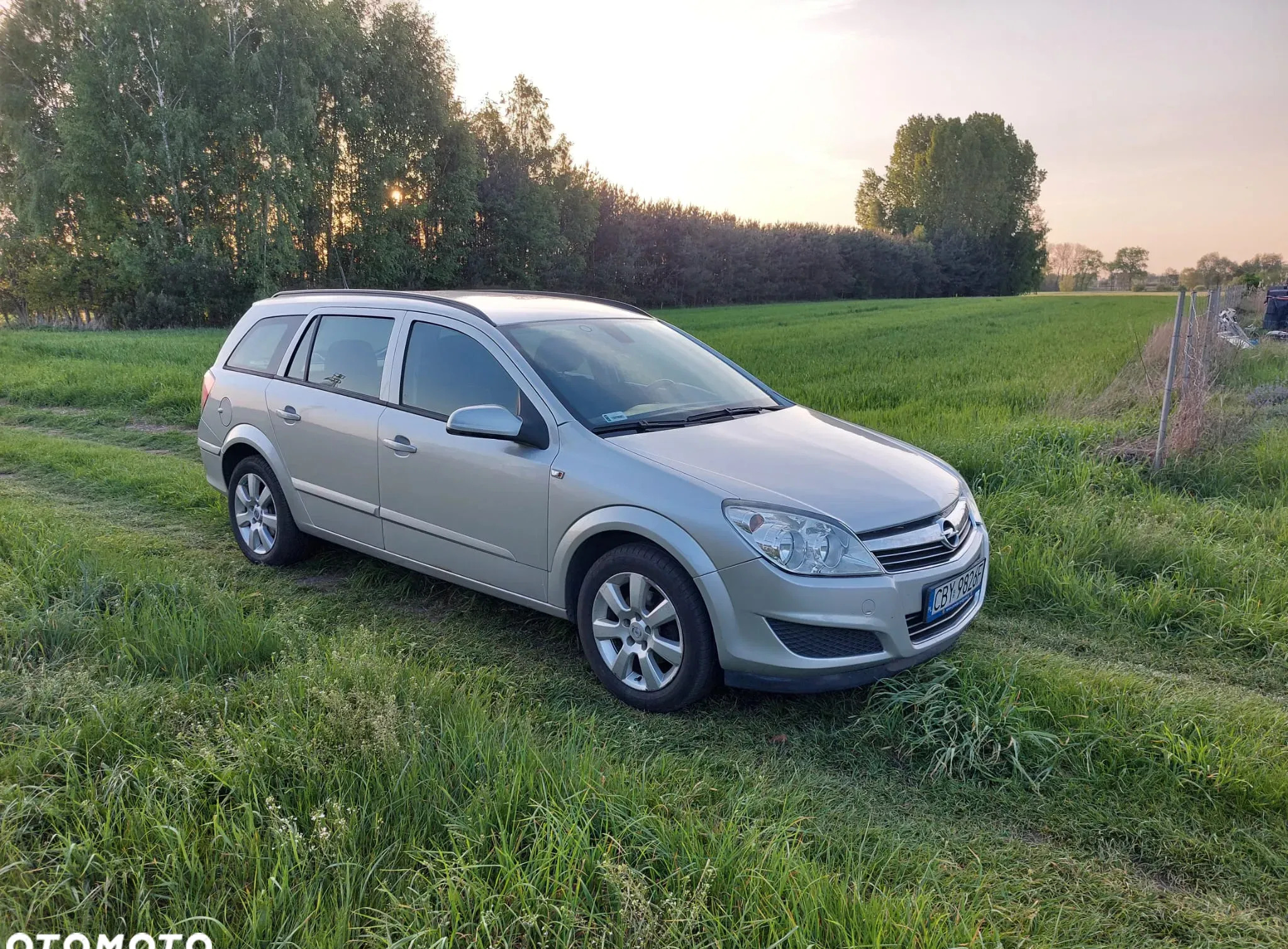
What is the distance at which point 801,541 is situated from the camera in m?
3.31

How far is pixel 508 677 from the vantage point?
3.94 meters

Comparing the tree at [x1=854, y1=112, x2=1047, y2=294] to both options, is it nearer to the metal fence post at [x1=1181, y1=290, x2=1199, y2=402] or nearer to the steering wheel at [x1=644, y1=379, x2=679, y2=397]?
the metal fence post at [x1=1181, y1=290, x2=1199, y2=402]

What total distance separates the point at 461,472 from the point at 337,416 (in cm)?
110

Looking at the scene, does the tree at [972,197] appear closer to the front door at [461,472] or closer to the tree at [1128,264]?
the tree at [1128,264]

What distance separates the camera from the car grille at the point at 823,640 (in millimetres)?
3281

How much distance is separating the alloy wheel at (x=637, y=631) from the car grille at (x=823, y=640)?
1.39ft

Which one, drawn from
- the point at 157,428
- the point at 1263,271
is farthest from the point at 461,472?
the point at 1263,271

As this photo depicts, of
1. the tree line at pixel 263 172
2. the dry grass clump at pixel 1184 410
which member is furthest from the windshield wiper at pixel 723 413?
the tree line at pixel 263 172

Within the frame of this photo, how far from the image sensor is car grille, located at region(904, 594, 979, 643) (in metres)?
3.42

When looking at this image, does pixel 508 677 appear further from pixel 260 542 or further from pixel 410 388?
pixel 260 542

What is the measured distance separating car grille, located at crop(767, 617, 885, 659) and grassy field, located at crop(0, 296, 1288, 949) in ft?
1.29

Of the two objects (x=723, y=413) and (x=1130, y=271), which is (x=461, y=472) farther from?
(x=1130, y=271)

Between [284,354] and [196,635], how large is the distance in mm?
2245

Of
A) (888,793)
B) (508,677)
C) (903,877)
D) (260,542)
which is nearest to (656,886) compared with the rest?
(903,877)
